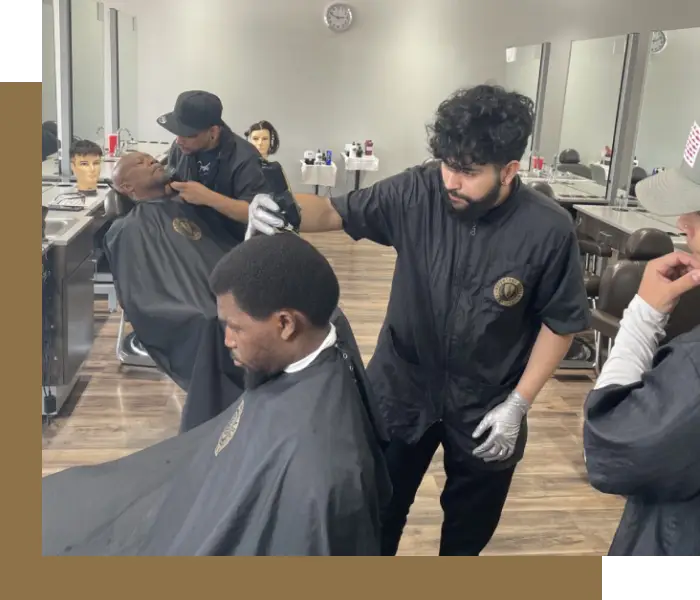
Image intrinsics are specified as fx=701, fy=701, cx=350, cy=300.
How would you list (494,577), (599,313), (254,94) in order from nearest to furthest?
1. (494,577)
2. (254,94)
3. (599,313)

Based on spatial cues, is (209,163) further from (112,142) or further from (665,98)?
(665,98)

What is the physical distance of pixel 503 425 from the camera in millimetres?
1431

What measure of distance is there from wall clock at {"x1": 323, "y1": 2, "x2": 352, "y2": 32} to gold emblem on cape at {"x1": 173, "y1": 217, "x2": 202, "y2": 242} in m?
1.02

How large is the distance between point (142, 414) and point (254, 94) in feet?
4.18

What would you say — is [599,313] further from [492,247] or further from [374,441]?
[374,441]

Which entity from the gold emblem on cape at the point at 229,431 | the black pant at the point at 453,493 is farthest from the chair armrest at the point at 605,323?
the gold emblem on cape at the point at 229,431

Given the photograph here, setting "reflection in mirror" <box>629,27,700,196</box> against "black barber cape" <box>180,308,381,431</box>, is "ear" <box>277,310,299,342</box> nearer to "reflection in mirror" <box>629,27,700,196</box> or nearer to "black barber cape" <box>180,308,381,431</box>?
"black barber cape" <box>180,308,381,431</box>

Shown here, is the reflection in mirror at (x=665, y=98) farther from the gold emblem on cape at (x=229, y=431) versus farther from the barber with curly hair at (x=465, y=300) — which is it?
the gold emblem on cape at (x=229, y=431)

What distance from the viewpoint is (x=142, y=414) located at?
267 cm

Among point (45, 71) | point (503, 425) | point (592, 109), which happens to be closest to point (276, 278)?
point (45, 71)

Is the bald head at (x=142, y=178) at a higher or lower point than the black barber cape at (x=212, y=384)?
higher

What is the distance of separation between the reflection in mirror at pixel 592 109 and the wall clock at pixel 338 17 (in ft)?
7.57

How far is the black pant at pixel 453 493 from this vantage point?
154 centimetres

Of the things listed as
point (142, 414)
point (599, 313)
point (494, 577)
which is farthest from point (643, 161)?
point (494, 577)
